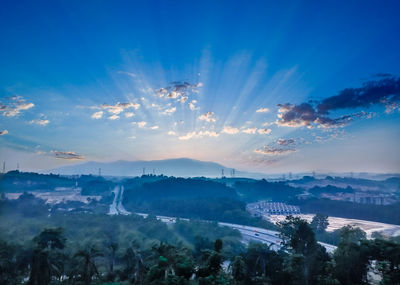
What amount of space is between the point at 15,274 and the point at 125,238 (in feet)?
100

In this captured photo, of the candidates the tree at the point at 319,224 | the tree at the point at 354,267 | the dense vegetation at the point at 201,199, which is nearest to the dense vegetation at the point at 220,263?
the tree at the point at 354,267

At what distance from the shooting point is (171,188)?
177 m

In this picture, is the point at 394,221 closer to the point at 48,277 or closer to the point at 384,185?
the point at 48,277

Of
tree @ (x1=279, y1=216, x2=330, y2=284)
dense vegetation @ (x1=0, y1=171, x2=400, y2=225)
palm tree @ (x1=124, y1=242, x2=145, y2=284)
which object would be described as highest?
tree @ (x1=279, y1=216, x2=330, y2=284)

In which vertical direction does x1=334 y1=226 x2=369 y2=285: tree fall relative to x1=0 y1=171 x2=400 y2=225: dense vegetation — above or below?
above

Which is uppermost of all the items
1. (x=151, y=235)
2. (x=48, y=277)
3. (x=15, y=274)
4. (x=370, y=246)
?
(x=370, y=246)

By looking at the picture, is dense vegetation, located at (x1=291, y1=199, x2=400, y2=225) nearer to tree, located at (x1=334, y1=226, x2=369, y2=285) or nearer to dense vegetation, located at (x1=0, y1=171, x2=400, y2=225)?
dense vegetation, located at (x1=0, y1=171, x2=400, y2=225)

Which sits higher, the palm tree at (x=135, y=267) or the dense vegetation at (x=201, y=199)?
the palm tree at (x=135, y=267)

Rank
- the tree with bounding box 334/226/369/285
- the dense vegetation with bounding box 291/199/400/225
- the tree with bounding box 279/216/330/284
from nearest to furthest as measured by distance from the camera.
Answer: the tree with bounding box 334/226/369/285 < the tree with bounding box 279/216/330/284 < the dense vegetation with bounding box 291/199/400/225

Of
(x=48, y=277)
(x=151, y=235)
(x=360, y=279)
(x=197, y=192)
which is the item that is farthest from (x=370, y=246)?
(x=197, y=192)

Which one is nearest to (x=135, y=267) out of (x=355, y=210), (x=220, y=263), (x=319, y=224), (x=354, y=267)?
(x=220, y=263)

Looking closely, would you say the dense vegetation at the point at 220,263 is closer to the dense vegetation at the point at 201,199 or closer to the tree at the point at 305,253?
the tree at the point at 305,253

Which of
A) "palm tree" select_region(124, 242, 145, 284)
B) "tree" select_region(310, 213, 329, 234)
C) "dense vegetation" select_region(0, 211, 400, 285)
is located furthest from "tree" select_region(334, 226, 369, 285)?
"tree" select_region(310, 213, 329, 234)

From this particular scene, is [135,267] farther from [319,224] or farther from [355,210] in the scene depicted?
[355,210]
